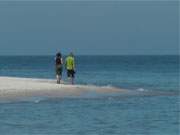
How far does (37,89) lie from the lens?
40.4 metres

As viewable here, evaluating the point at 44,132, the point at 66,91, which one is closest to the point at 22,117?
the point at 44,132

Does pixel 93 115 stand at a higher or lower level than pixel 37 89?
lower

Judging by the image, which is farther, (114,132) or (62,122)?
(62,122)

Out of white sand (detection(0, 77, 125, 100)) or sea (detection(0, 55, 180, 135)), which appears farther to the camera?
white sand (detection(0, 77, 125, 100))

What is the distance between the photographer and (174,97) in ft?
136

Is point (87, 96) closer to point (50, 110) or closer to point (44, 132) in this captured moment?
point (50, 110)

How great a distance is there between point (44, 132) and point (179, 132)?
4150 millimetres

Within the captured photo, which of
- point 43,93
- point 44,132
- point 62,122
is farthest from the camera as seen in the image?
point 43,93

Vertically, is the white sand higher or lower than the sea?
higher

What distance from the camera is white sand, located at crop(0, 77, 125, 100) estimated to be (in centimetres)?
3884

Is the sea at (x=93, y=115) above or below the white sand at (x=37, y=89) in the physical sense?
below

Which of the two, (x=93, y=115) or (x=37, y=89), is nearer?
(x=93, y=115)

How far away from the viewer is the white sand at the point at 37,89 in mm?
38844

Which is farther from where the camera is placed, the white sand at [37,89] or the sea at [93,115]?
the white sand at [37,89]
